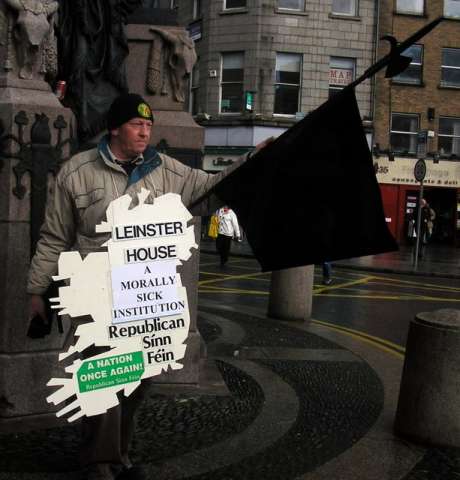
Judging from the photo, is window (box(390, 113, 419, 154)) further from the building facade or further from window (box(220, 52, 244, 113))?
window (box(220, 52, 244, 113))

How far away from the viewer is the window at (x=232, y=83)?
100 feet

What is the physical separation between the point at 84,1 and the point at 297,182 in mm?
3012

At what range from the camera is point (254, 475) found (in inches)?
153

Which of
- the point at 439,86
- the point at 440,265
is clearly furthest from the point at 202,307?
the point at 439,86

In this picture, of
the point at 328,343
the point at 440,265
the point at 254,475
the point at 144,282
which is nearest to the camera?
the point at 144,282

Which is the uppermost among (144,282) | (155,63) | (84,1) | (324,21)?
(324,21)

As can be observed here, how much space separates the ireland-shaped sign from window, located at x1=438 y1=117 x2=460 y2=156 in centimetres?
3072

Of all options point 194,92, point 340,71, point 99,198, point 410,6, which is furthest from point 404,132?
point 99,198

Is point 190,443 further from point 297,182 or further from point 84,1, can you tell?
point 84,1

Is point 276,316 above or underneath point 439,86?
underneath

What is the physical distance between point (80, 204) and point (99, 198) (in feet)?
0.32

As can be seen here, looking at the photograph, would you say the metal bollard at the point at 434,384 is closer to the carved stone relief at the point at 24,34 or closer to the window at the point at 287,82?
the carved stone relief at the point at 24,34

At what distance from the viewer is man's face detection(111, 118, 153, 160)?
3.43 meters

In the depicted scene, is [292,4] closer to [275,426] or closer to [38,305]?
[275,426]
